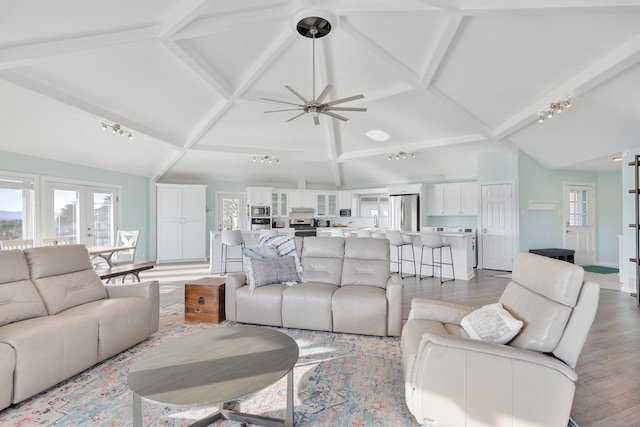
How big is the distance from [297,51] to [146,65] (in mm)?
2039

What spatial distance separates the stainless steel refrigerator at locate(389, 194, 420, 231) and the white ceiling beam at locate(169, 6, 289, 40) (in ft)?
20.3

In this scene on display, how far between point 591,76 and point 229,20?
432 cm

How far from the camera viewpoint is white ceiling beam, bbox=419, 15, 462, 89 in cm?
339

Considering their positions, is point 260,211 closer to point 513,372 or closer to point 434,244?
point 434,244

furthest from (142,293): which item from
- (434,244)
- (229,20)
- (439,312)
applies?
(434,244)

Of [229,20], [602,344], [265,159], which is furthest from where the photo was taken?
[265,159]

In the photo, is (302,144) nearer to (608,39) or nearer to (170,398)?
(608,39)

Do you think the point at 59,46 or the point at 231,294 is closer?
the point at 59,46

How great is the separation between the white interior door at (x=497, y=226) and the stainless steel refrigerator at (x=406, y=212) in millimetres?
1742

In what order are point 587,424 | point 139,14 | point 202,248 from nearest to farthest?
point 587,424 < point 139,14 < point 202,248

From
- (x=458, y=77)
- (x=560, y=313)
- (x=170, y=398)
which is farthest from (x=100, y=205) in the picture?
(x=560, y=313)

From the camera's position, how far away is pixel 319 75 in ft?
16.6

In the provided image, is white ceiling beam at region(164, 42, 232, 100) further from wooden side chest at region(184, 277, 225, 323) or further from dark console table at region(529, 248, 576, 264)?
dark console table at region(529, 248, 576, 264)

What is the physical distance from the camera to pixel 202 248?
8.48 meters
